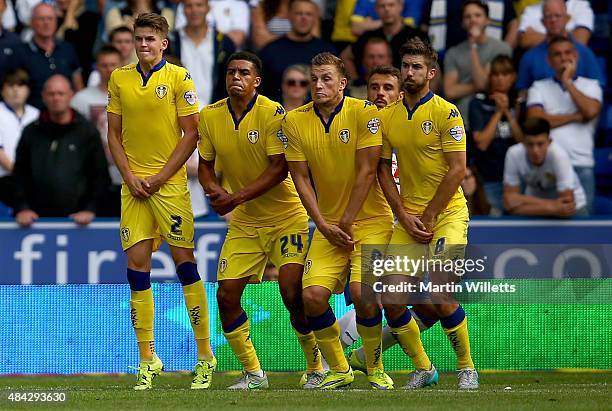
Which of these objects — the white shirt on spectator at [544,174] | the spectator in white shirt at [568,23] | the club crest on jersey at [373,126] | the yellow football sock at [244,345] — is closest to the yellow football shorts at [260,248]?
the yellow football sock at [244,345]

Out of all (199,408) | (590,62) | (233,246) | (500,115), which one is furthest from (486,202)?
(199,408)

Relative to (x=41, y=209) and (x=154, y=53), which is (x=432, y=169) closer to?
(x=154, y=53)

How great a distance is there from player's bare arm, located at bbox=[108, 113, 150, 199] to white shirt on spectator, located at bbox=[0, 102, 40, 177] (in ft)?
16.8

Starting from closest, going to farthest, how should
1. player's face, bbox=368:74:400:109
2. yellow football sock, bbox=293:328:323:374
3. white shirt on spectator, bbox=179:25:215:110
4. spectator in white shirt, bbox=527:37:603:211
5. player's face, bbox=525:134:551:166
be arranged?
yellow football sock, bbox=293:328:323:374 < player's face, bbox=368:74:400:109 < player's face, bbox=525:134:551:166 < spectator in white shirt, bbox=527:37:603:211 < white shirt on spectator, bbox=179:25:215:110

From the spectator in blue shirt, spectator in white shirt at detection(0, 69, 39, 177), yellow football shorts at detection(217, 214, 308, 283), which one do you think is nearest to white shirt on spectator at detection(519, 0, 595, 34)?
the spectator in blue shirt

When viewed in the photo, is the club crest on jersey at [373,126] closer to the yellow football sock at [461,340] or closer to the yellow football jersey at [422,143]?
the yellow football jersey at [422,143]

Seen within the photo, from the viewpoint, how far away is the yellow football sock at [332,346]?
11.0 meters

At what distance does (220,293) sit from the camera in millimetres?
11086

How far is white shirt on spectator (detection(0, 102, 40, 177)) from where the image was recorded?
1602 cm

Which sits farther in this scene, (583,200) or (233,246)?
(583,200)

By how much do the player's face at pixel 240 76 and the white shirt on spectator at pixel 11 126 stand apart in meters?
5.62

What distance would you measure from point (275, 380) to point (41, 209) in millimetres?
4256

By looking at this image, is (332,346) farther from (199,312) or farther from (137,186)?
(137,186)

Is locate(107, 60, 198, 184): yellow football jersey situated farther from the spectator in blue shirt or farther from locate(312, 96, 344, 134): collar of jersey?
the spectator in blue shirt
